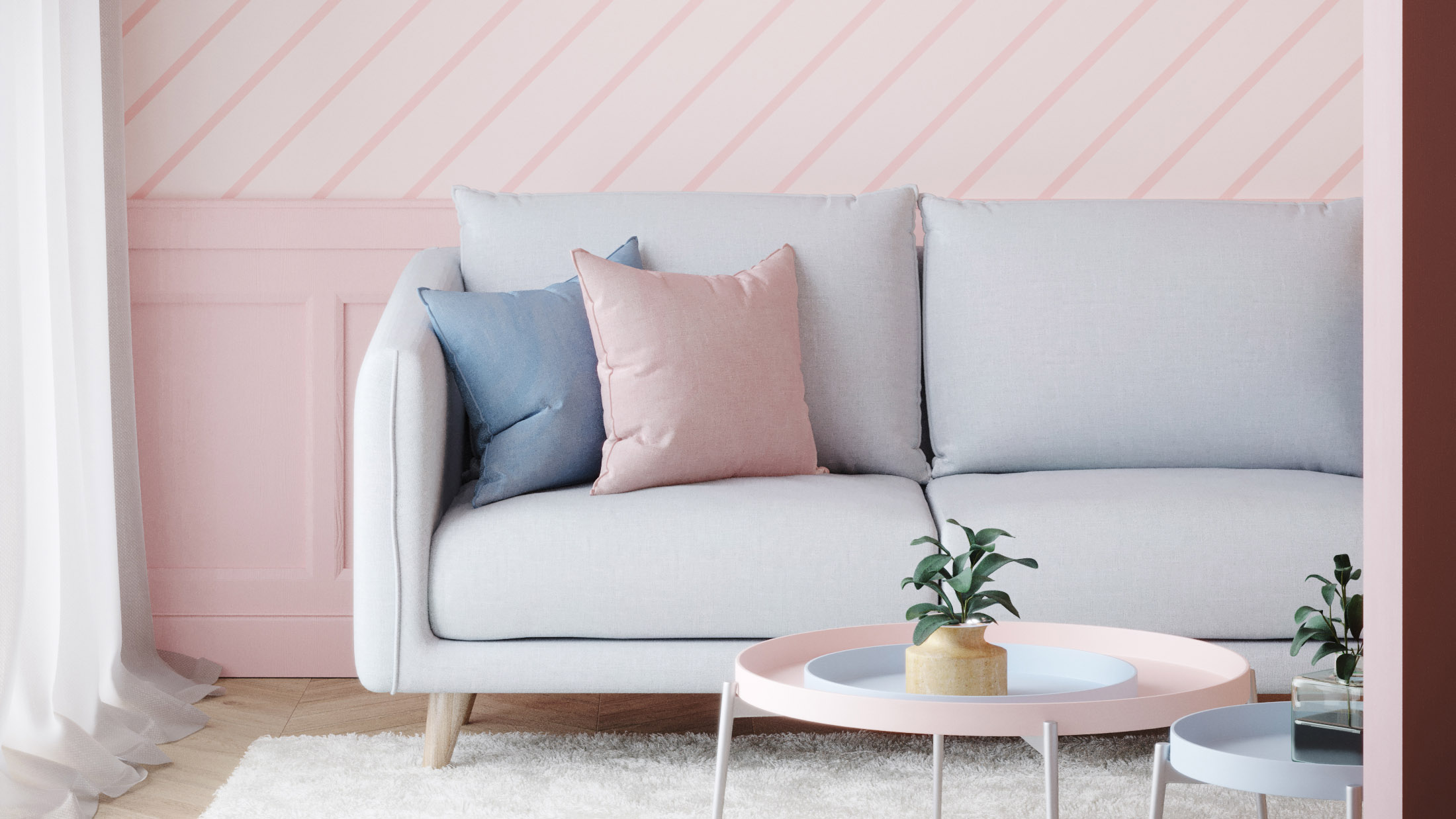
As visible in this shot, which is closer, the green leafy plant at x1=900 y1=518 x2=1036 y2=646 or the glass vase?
the glass vase

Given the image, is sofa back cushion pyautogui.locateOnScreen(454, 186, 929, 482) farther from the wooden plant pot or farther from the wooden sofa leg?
the wooden plant pot

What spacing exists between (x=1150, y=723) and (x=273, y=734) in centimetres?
161

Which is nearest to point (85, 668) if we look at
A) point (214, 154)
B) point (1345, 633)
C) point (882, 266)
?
point (214, 154)

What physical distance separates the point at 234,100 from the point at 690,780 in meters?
1.84

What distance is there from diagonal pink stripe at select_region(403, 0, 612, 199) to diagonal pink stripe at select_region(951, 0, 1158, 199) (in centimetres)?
93

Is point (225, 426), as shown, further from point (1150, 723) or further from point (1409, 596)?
point (1409, 596)

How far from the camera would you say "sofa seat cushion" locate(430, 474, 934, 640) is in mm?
1768

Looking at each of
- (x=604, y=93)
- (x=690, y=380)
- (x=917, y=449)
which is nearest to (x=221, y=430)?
(x=604, y=93)

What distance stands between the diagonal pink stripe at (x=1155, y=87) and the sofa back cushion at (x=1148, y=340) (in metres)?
0.46

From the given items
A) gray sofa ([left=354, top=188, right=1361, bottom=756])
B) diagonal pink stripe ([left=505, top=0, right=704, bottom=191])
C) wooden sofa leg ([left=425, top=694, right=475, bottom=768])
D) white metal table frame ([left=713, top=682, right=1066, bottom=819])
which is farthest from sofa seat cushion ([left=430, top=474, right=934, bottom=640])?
diagonal pink stripe ([left=505, top=0, right=704, bottom=191])

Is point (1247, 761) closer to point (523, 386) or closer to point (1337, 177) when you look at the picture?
point (523, 386)

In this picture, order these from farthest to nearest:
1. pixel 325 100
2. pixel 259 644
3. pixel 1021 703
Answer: pixel 325 100 → pixel 259 644 → pixel 1021 703

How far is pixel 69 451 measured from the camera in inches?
81.4

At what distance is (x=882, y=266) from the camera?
2342 mm
